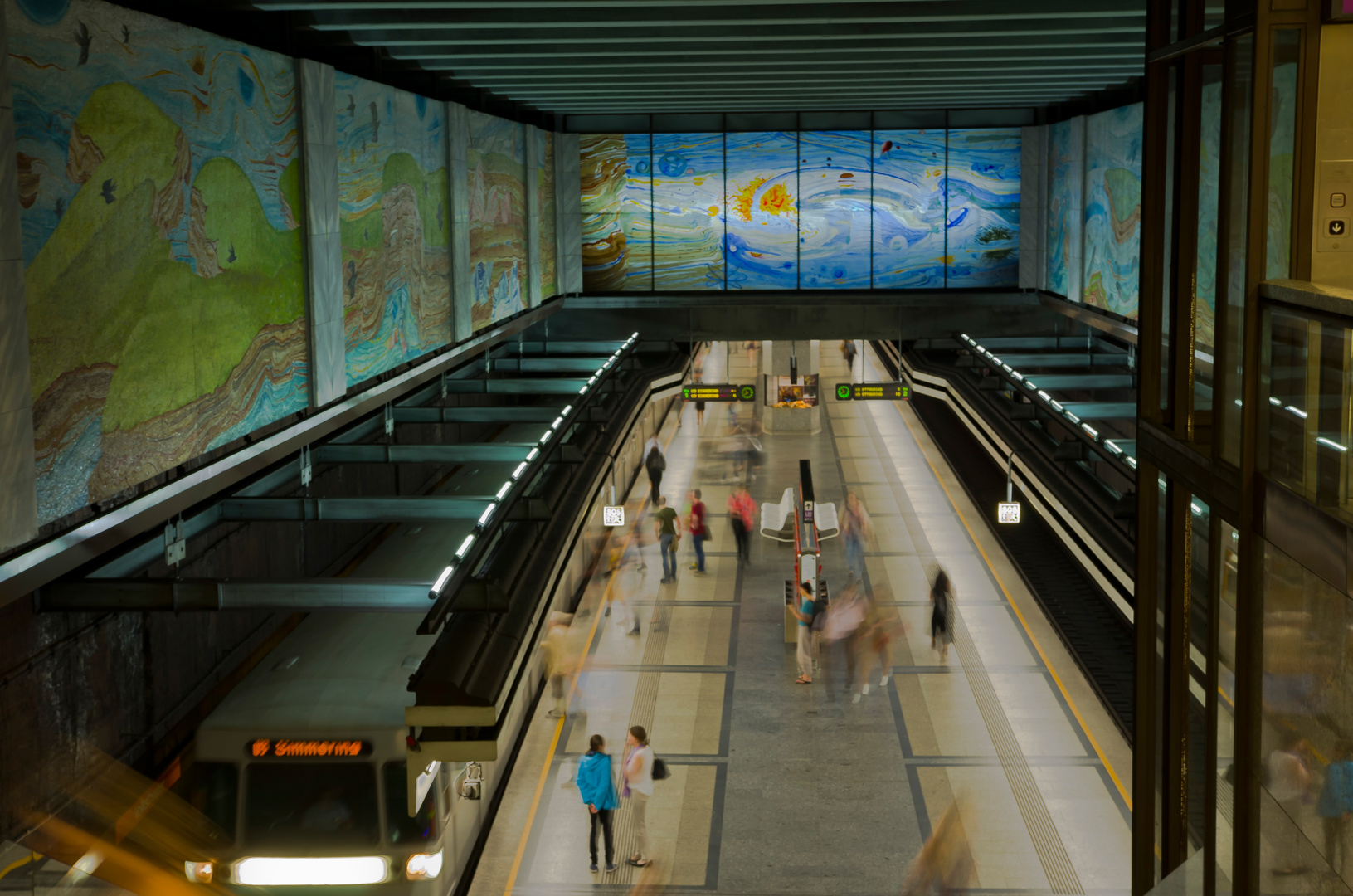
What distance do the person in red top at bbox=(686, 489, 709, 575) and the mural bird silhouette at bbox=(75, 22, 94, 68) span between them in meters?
13.1

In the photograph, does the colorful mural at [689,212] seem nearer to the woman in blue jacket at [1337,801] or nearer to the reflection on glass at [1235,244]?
the reflection on glass at [1235,244]

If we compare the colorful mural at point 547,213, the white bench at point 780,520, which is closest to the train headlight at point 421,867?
the white bench at point 780,520

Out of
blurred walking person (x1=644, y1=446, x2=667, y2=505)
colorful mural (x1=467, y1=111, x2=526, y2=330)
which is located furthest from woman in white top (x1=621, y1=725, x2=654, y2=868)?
blurred walking person (x1=644, y1=446, x2=667, y2=505)

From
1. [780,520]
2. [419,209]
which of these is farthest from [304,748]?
[780,520]

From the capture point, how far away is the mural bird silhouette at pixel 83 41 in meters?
7.06

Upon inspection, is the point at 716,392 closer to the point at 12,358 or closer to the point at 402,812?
the point at 402,812

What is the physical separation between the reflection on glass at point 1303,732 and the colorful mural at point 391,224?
9.52 m

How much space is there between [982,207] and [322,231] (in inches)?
637

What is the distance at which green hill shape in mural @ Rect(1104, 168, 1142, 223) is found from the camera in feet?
56.5

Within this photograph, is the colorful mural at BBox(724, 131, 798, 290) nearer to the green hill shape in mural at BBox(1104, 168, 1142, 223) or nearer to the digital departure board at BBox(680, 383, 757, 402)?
the digital departure board at BBox(680, 383, 757, 402)

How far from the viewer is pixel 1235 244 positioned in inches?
180

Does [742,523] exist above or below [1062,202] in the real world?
below

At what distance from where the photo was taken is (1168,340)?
566cm

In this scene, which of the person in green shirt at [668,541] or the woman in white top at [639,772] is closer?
the woman in white top at [639,772]
